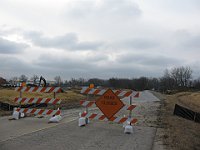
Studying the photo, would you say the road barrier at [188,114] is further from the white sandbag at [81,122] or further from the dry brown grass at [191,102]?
the dry brown grass at [191,102]

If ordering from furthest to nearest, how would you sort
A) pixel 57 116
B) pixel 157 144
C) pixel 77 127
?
pixel 57 116 → pixel 77 127 → pixel 157 144

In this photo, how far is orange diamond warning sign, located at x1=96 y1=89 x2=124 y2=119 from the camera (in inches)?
422

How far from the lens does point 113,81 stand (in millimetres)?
150000

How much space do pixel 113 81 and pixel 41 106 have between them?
424 ft

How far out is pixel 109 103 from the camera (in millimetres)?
10828

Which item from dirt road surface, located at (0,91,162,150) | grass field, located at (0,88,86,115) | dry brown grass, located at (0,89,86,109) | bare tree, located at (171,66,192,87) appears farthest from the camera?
bare tree, located at (171,66,192,87)

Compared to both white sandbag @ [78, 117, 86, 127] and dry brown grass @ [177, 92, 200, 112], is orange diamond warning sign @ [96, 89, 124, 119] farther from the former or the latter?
dry brown grass @ [177, 92, 200, 112]

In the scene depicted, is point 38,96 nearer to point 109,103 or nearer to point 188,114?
point 188,114

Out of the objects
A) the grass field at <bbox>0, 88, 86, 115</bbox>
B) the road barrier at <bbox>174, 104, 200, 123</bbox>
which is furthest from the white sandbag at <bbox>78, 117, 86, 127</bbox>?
the grass field at <bbox>0, 88, 86, 115</bbox>

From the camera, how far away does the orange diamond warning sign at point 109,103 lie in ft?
35.1

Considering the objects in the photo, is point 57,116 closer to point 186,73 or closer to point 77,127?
point 77,127

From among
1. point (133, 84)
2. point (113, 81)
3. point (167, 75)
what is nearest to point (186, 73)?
point (167, 75)

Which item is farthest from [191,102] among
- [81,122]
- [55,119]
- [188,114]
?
[81,122]

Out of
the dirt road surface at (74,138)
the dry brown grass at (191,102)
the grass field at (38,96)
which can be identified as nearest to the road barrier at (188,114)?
the dirt road surface at (74,138)
